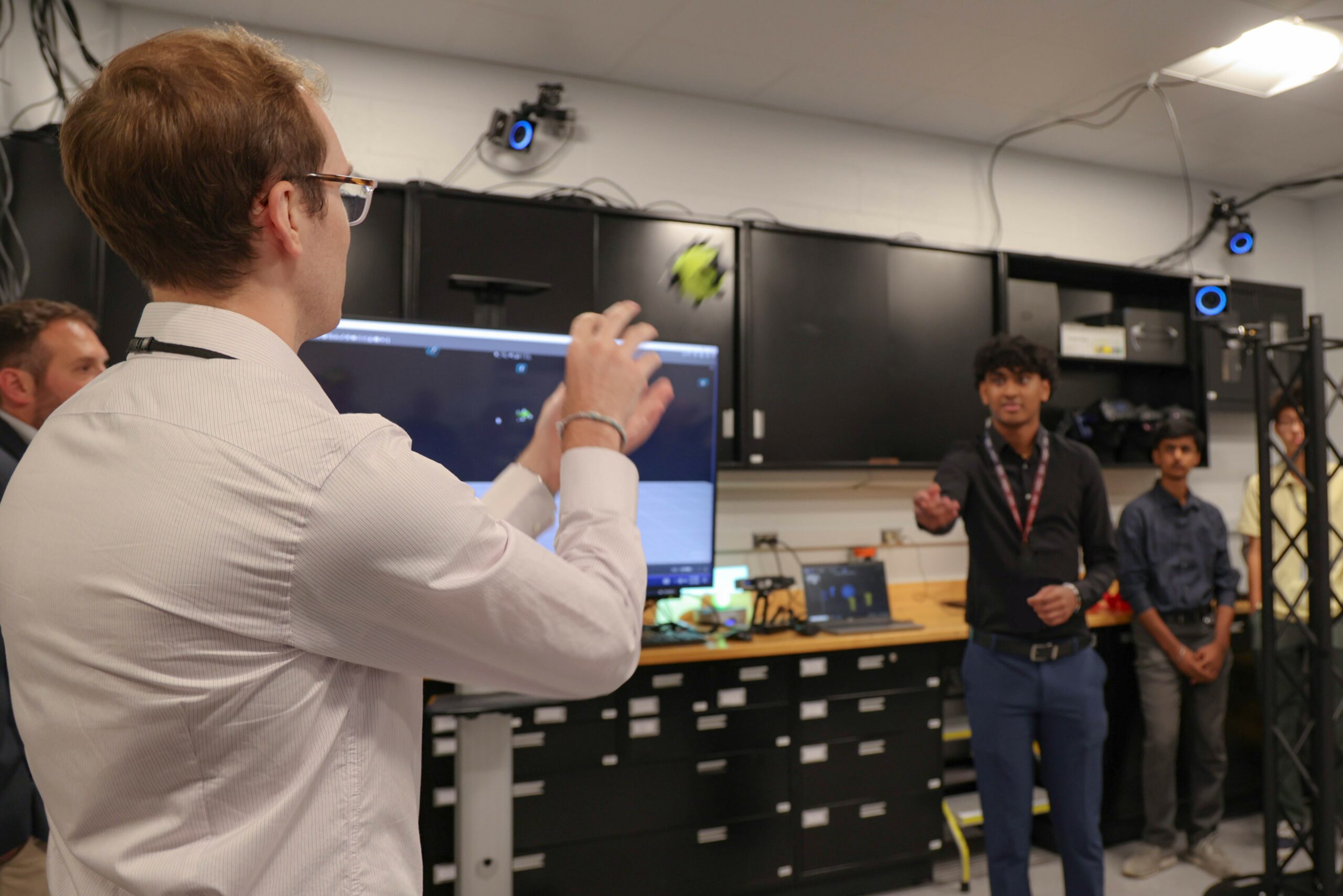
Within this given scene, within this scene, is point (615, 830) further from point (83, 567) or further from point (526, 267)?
point (83, 567)

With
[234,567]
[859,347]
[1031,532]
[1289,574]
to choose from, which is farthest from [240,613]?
[1289,574]

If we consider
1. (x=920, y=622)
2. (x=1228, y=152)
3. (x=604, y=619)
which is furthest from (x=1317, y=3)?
(x=604, y=619)

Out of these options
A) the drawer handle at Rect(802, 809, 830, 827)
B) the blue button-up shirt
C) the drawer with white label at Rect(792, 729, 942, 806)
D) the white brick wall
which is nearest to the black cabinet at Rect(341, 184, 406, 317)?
the white brick wall

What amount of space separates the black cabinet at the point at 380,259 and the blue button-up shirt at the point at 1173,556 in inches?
121

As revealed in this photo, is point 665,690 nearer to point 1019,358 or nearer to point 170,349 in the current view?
point 1019,358

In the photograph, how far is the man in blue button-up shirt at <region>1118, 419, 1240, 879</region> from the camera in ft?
11.5

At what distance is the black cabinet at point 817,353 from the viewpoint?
3518 mm

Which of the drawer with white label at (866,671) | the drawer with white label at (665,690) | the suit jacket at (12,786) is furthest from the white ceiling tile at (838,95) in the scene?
the suit jacket at (12,786)

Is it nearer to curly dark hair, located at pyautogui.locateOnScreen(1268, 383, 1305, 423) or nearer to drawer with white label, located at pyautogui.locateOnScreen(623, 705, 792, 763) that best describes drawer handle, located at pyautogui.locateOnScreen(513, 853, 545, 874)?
drawer with white label, located at pyautogui.locateOnScreen(623, 705, 792, 763)

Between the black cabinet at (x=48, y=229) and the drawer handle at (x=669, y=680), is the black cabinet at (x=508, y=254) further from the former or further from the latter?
the drawer handle at (x=669, y=680)

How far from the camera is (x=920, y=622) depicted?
3.52 m

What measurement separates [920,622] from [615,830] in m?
1.49

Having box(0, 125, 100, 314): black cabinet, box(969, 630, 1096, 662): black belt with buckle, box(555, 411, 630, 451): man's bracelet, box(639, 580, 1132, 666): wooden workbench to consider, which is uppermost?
box(0, 125, 100, 314): black cabinet

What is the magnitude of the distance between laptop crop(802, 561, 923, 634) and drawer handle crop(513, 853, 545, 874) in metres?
1.26
